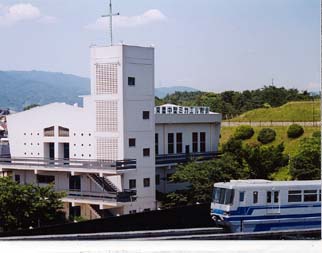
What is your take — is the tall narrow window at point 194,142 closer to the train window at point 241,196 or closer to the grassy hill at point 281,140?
the grassy hill at point 281,140

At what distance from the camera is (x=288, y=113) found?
10.9 feet

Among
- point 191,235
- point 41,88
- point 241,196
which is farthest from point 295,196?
point 41,88

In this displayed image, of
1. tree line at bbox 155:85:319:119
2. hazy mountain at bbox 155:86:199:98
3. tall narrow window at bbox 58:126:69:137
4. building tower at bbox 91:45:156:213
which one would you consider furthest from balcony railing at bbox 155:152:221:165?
tall narrow window at bbox 58:126:69:137

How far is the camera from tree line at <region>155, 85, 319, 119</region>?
128 inches

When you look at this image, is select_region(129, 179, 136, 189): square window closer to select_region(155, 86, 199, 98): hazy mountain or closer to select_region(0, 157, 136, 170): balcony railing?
select_region(0, 157, 136, 170): balcony railing

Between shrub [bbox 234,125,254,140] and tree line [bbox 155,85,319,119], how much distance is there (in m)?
0.08

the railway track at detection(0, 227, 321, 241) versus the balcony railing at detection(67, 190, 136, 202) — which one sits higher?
the balcony railing at detection(67, 190, 136, 202)

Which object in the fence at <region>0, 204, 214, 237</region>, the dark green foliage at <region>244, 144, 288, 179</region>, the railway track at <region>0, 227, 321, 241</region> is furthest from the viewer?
the dark green foliage at <region>244, 144, 288, 179</region>


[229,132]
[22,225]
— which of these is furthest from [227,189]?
[22,225]

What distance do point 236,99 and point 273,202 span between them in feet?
1.75

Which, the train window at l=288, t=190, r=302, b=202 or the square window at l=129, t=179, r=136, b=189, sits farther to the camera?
the square window at l=129, t=179, r=136, b=189

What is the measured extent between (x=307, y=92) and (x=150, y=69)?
75cm

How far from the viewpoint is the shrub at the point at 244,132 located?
345cm

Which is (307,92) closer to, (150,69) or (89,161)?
(150,69)
